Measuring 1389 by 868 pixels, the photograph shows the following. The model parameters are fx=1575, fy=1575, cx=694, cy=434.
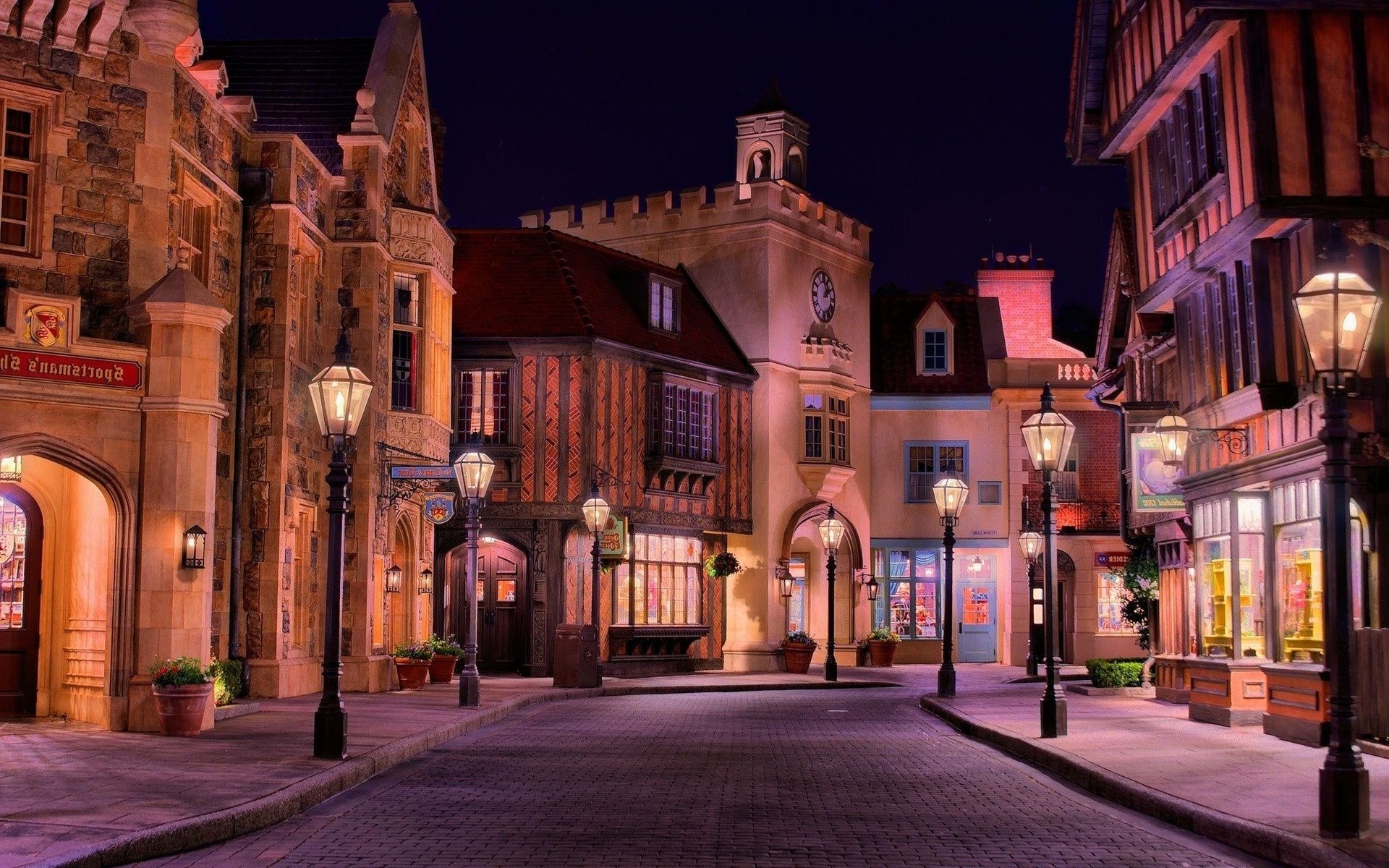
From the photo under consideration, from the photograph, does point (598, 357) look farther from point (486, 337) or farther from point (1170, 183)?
point (1170, 183)

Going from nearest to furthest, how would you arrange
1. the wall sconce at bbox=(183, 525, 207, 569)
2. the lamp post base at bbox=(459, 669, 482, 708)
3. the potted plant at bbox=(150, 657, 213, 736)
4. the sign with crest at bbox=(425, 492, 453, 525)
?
the potted plant at bbox=(150, 657, 213, 736) → the wall sconce at bbox=(183, 525, 207, 569) → the lamp post base at bbox=(459, 669, 482, 708) → the sign with crest at bbox=(425, 492, 453, 525)

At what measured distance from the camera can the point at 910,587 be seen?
47031 millimetres

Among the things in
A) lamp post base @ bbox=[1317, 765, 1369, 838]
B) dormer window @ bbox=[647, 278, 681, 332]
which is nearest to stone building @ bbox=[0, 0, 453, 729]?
lamp post base @ bbox=[1317, 765, 1369, 838]

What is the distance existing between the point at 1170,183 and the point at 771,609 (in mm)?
20871

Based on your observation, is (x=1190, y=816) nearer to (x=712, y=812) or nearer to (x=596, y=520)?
(x=712, y=812)

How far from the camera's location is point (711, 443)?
1617 inches

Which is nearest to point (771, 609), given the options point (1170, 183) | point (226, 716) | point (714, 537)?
point (714, 537)

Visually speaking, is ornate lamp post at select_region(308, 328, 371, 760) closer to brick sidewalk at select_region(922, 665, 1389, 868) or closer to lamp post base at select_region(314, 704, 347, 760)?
lamp post base at select_region(314, 704, 347, 760)

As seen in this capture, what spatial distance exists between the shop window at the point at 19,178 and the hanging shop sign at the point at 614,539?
18368mm

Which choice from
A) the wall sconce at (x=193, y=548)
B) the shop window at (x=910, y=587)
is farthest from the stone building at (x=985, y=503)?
the wall sconce at (x=193, y=548)

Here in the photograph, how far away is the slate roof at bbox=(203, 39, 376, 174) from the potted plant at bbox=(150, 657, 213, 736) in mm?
12259

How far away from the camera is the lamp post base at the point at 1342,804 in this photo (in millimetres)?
10656

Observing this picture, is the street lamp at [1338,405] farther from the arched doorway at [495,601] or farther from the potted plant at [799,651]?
the potted plant at [799,651]

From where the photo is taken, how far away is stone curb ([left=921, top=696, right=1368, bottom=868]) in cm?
1021
